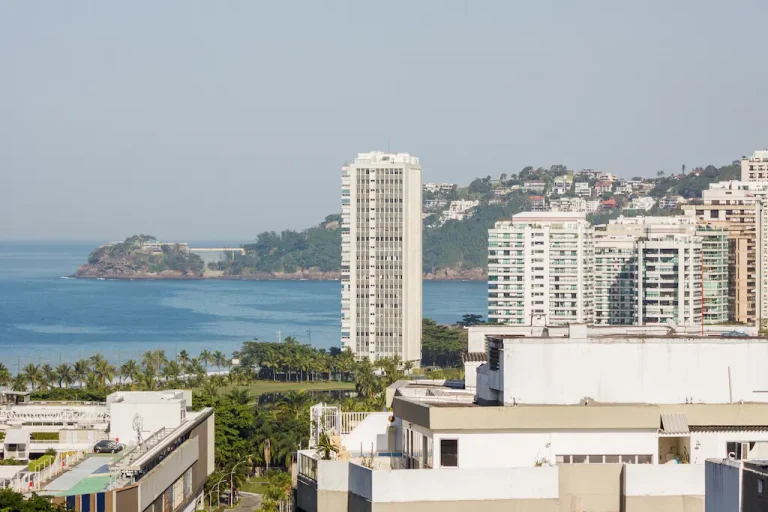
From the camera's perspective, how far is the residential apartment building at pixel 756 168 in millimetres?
176125

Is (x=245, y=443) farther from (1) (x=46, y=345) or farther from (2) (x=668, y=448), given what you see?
→ (1) (x=46, y=345)

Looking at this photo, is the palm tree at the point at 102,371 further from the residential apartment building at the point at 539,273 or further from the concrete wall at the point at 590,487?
the concrete wall at the point at 590,487

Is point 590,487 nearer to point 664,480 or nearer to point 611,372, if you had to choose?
point 664,480

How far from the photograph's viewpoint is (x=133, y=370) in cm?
9025

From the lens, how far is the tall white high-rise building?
11294 centimetres

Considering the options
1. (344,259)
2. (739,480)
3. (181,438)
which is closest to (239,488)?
(181,438)

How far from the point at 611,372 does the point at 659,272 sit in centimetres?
10384

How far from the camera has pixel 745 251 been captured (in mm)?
129625

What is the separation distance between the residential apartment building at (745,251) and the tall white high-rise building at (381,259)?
27503mm

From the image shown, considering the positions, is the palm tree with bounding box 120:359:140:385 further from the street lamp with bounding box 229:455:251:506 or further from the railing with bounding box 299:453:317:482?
the railing with bounding box 299:453:317:482

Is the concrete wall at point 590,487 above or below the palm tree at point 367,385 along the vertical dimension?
above

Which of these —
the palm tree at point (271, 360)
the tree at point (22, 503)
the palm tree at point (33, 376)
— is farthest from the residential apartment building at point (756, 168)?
the tree at point (22, 503)

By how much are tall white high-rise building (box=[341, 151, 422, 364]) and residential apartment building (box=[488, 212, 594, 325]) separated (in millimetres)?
6829

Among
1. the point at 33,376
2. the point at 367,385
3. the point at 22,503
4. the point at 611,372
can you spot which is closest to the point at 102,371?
the point at 33,376
